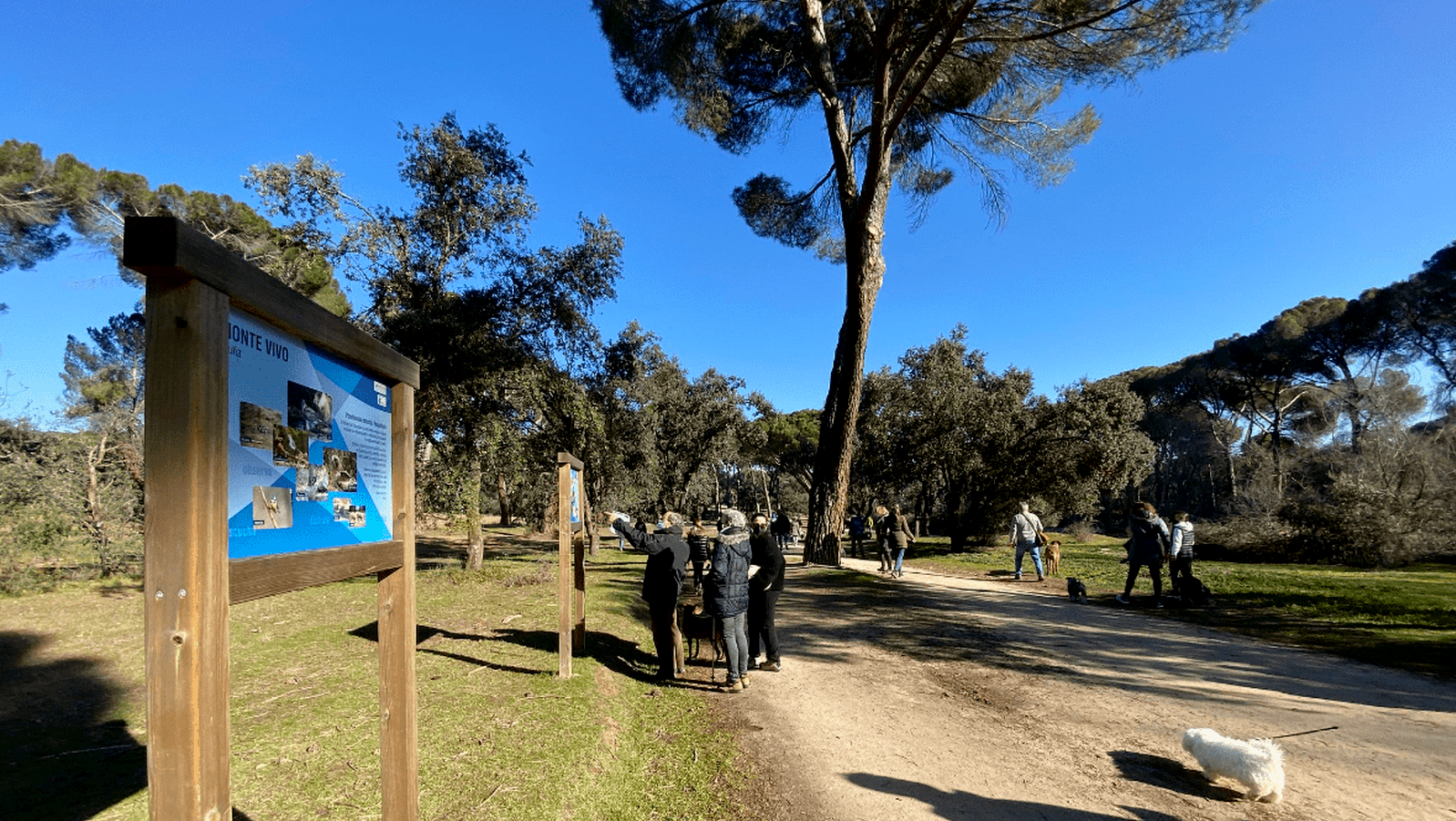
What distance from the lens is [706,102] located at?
16094mm

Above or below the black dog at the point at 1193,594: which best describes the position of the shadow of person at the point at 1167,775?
above

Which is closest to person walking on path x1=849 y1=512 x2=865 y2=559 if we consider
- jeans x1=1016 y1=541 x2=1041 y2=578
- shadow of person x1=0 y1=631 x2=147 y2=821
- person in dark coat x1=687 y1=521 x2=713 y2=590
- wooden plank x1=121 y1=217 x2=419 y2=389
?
jeans x1=1016 y1=541 x2=1041 y2=578

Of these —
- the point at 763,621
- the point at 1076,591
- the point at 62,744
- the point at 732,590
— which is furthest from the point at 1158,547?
the point at 62,744

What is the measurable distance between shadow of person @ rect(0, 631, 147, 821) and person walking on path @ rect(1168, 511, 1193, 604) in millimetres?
11807

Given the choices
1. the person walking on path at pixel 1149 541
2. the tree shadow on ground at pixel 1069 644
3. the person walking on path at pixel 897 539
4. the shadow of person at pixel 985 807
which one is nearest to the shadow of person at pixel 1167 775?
the shadow of person at pixel 985 807

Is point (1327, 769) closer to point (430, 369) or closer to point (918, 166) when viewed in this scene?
point (430, 369)

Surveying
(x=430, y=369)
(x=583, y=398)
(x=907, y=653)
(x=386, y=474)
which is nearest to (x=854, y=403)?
(x=583, y=398)

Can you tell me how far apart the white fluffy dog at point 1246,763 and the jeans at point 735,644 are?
3.46 metres

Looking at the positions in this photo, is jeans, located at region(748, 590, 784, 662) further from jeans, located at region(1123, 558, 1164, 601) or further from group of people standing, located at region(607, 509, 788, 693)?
jeans, located at region(1123, 558, 1164, 601)

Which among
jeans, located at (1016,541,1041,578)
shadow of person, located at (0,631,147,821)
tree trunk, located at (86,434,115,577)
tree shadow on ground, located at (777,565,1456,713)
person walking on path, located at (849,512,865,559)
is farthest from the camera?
person walking on path, located at (849,512,865,559)

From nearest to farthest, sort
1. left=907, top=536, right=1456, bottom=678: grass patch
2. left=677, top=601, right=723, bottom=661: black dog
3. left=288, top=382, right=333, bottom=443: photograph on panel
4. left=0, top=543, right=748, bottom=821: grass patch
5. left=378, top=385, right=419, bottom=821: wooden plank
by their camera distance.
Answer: left=288, top=382, right=333, bottom=443: photograph on panel
left=378, top=385, right=419, bottom=821: wooden plank
left=0, top=543, right=748, bottom=821: grass patch
left=677, top=601, right=723, bottom=661: black dog
left=907, top=536, right=1456, bottom=678: grass patch

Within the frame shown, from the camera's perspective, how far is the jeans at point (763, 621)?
21.3 feet

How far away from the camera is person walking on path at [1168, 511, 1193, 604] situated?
9.63 meters

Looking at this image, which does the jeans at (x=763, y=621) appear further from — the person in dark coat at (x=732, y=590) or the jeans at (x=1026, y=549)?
the jeans at (x=1026, y=549)
